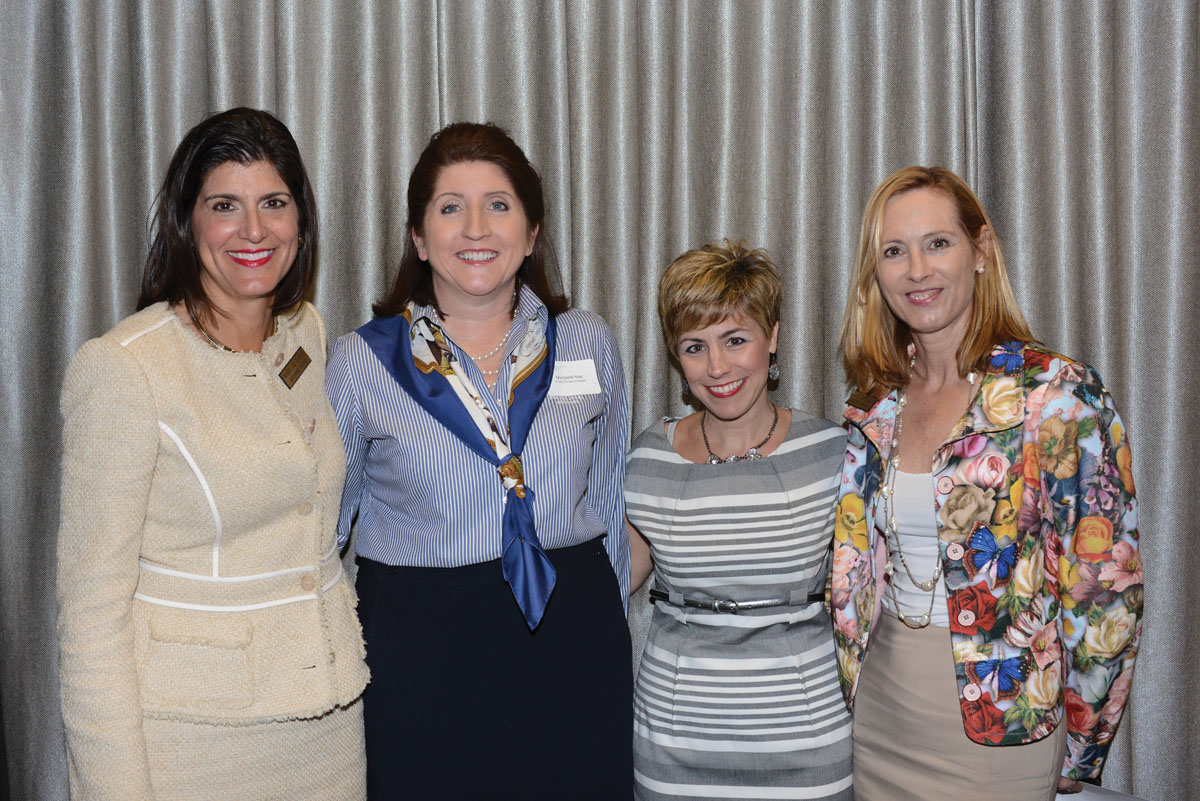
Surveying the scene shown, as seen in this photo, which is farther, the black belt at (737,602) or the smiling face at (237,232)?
the black belt at (737,602)

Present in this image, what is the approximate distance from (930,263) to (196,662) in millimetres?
1618

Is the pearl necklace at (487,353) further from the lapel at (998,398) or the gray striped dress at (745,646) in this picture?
the lapel at (998,398)

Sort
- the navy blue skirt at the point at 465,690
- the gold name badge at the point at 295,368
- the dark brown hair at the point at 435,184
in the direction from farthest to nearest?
the dark brown hair at the point at 435,184 → the navy blue skirt at the point at 465,690 → the gold name badge at the point at 295,368

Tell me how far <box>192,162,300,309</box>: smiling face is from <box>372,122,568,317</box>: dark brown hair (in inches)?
14.4

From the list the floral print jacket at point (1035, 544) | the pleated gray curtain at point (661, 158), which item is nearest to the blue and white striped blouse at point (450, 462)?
the pleated gray curtain at point (661, 158)

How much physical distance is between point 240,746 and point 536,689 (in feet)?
1.95

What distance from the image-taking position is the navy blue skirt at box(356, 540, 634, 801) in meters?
1.98

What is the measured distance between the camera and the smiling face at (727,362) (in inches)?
84.7

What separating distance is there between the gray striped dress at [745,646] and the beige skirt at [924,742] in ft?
0.28

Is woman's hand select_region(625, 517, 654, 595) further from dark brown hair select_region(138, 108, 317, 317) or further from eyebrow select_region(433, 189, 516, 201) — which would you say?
dark brown hair select_region(138, 108, 317, 317)

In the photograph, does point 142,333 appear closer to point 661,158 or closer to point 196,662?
point 196,662

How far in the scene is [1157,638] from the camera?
8.90 ft

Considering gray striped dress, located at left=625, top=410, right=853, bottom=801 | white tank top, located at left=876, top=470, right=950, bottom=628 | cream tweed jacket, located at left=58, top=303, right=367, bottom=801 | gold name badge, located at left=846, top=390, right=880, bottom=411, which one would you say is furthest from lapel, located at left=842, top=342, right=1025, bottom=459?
cream tweed jacket, located at left=58, top=303, right=367, bottom=801

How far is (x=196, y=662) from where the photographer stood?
1.68 m
